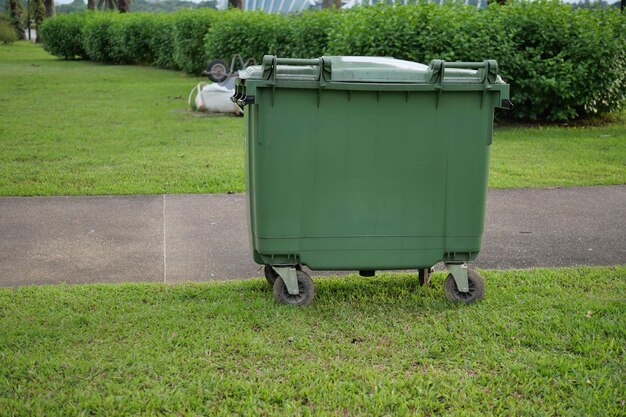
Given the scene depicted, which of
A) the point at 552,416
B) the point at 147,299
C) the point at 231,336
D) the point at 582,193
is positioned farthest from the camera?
the point at 582,193

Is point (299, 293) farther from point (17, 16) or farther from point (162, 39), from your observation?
point (17, 16)

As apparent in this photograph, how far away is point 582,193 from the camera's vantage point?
24.6 ft

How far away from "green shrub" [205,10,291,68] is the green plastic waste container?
39.4ft

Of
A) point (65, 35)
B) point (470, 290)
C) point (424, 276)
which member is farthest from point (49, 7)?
point (470, 290)

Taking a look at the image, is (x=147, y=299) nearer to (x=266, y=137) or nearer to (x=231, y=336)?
(x=231, y=336)

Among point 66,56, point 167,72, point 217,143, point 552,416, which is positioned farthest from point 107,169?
point 66,56

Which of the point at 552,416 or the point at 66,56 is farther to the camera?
the point at 66,56

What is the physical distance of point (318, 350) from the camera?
151 inches

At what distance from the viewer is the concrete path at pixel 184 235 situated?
5.23m

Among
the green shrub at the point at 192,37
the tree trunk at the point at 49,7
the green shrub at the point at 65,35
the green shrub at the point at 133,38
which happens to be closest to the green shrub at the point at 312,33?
the green shrub at the point at 192,37

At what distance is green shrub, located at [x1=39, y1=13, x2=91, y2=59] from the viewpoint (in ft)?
107

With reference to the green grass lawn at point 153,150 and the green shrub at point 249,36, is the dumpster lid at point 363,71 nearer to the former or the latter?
the green grass lawn at point 153,150

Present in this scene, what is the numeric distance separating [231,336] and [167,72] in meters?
22.1

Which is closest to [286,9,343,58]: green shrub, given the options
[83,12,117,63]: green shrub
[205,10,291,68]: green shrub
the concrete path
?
[205,10,291,68]: green shrub
